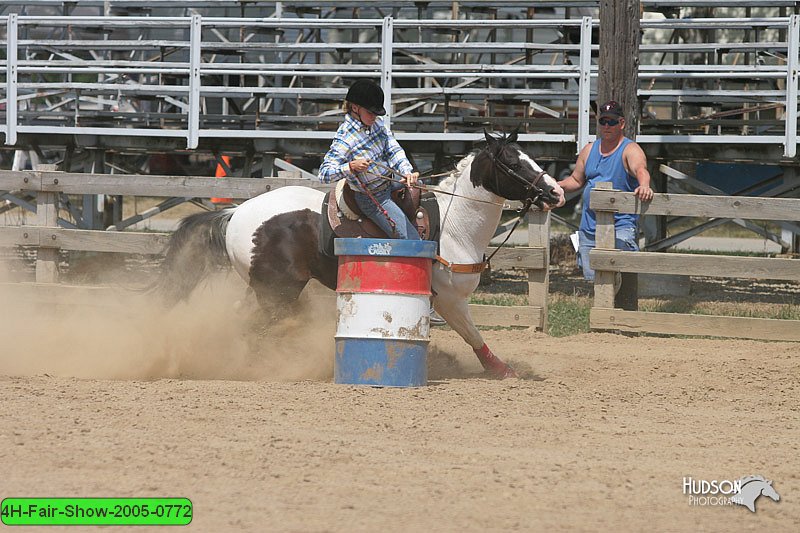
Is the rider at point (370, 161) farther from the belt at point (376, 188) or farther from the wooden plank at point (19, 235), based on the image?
the wooden plank at point (19, 235)

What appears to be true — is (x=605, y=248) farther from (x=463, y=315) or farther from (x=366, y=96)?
(x=366, y=96)

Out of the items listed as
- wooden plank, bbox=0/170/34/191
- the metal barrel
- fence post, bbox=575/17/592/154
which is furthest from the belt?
fence post, bbox=575/17/592/154

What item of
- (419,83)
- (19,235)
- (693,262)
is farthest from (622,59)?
(19,235)

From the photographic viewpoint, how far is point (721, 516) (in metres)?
4.41

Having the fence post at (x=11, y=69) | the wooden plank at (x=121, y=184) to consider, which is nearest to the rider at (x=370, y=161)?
the wooden plank at (x=121, y=184)

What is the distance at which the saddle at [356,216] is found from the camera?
297 inches

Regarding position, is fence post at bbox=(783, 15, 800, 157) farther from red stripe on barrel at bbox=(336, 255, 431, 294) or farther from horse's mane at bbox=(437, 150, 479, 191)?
red stripe on barrel at bbox=(336, 255, 431, 294)

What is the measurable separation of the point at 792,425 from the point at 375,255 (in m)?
2.76

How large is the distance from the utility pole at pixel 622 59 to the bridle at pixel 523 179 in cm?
340

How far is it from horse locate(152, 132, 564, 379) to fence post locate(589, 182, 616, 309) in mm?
2353

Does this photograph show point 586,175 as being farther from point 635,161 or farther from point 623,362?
point 623,362

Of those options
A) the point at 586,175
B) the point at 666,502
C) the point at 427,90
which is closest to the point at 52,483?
the point at 666,502

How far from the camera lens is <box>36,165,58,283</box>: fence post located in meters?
10.6

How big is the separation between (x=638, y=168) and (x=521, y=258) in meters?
1.37
